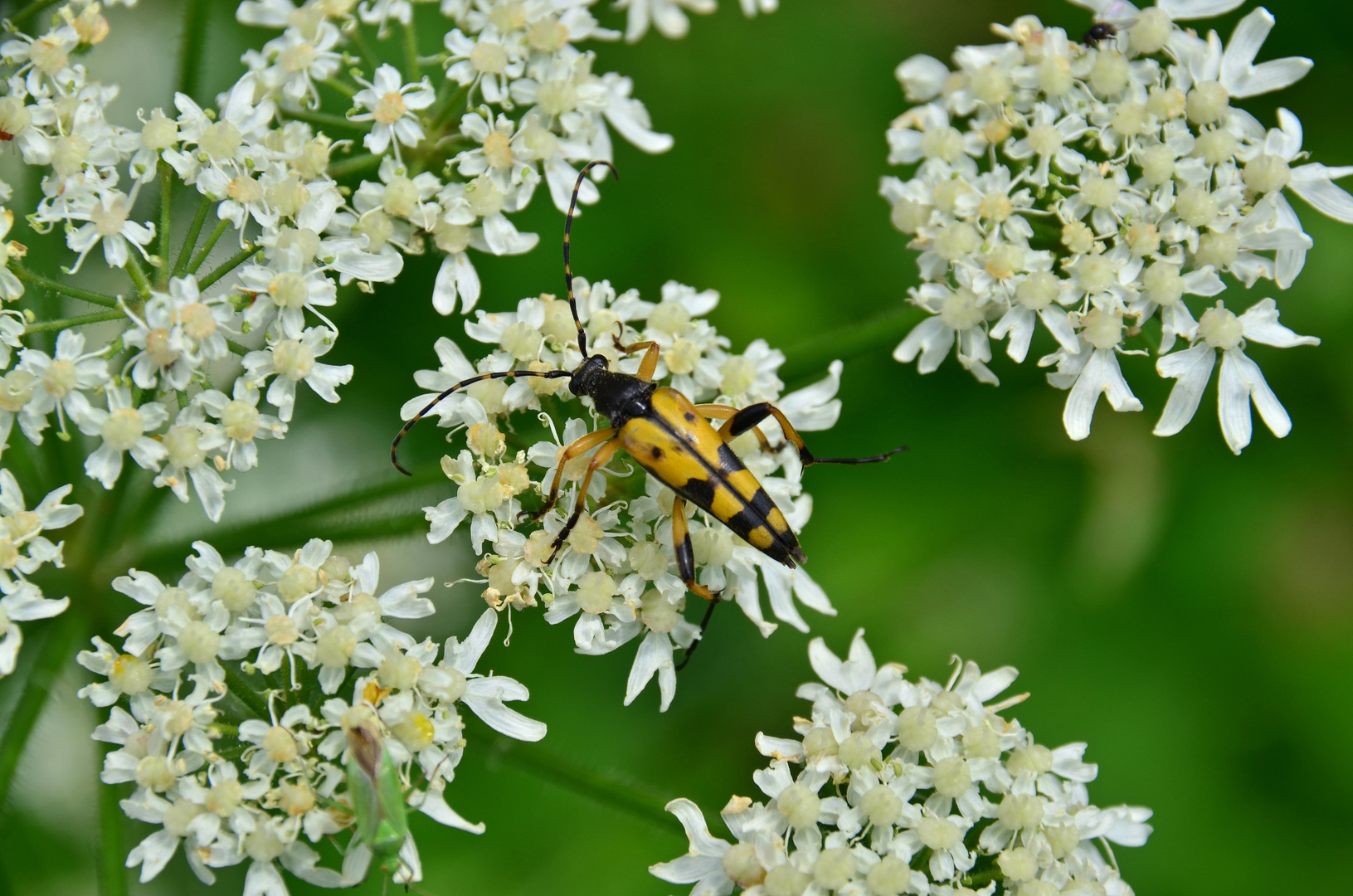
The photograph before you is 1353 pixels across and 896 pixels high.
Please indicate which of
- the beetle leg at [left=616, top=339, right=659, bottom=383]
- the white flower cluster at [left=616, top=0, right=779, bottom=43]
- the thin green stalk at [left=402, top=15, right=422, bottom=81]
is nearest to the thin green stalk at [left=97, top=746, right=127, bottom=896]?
the beetle leg at [left=616, top=339, right=659, bottom=383]

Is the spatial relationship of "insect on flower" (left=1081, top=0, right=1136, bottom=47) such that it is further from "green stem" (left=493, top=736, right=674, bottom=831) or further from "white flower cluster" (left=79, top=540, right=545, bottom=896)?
"green stem" (left=493, top=736, right=674, bottom=831)

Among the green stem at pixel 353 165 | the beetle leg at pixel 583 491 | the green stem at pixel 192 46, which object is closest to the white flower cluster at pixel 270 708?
the beetle leg at pixel 583 491

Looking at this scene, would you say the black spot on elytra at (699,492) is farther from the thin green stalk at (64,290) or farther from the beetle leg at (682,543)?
the thin green stalk at (64,290)

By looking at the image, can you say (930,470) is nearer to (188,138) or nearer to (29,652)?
(188,138)

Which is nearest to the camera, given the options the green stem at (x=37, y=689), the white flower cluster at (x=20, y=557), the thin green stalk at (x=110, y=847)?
the white flower cluster at (x=20, y=557)

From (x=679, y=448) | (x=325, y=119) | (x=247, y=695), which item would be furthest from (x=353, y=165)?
(x=247, y=695)

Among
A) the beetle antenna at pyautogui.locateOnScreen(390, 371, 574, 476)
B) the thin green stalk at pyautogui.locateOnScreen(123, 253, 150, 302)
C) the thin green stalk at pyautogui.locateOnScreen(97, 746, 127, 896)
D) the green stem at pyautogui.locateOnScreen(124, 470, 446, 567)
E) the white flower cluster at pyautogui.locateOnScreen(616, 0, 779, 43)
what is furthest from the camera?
the white flower cluster at pyautogui.locateOnScreen(616, 0, 779, 43)

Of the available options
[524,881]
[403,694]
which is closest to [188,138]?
[403,694]

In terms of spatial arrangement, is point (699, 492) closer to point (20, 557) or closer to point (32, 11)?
point (20, 557)
